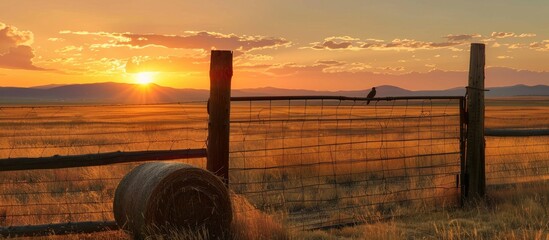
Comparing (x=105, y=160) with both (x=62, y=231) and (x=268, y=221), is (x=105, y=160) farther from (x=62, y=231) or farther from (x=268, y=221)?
(x=268, y=221)

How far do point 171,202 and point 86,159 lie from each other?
4.35ft

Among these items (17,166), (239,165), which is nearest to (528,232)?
(17,166)

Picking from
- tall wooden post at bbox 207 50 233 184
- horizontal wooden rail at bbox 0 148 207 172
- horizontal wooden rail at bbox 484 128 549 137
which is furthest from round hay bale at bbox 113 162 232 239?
horizontal wooden rail at bbox 484 128 549 137

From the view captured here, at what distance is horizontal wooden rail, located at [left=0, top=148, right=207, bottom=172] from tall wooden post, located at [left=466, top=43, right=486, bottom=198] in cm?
467

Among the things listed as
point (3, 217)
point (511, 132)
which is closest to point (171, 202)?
point (3, 217)

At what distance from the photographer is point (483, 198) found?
9828 millimetres

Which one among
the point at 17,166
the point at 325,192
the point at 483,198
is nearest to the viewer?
the point at 17,166

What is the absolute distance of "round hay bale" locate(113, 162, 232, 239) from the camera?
6.11 m

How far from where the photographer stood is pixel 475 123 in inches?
384

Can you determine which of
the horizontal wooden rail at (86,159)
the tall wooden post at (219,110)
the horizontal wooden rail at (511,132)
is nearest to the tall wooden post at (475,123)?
the horizontal wooden rail at (511,132)

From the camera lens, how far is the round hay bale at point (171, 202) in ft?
20.1

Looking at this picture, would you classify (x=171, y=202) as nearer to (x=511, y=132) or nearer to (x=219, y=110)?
(x=219, y=110)

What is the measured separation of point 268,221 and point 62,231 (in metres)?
2.33

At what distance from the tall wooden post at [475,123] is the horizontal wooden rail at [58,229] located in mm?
5746
